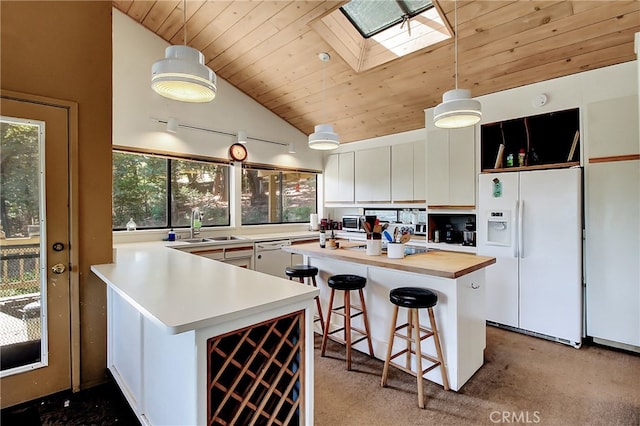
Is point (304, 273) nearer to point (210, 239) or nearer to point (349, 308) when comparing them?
point (349, 308)

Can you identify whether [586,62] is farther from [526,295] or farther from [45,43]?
[45,43]

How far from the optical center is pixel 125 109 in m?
3.57

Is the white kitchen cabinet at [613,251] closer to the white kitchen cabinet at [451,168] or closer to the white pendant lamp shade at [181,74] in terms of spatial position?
the white kitchen cabinet at [451,168]

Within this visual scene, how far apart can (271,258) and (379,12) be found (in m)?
3.21

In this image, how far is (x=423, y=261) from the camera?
93.5 inches

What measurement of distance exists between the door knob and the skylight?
3300 millimetres

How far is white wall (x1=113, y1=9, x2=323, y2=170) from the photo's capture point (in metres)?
3.57

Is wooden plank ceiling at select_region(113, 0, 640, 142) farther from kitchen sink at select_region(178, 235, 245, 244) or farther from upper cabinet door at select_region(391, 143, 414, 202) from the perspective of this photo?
kitchen sink at select_region(178, 235, 245, 244)

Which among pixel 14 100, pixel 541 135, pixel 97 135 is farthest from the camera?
pixel 541 135

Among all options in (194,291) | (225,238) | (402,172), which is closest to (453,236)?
(402,172)

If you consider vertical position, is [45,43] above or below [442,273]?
above

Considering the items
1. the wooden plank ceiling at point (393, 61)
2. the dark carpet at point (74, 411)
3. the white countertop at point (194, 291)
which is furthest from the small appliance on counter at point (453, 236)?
the dark carpet at point (74, 411)

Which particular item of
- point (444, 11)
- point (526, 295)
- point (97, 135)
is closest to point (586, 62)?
point (444, 11)

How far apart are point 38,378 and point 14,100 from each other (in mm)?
1780
